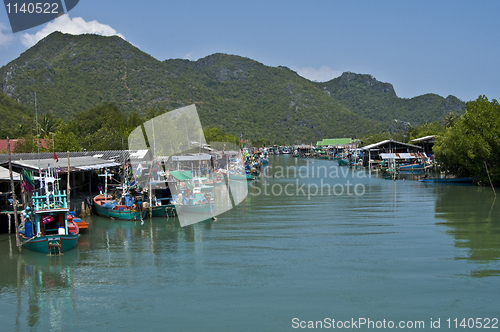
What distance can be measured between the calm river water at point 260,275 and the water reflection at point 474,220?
0.11 metres

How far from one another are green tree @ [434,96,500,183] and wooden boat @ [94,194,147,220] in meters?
31.0

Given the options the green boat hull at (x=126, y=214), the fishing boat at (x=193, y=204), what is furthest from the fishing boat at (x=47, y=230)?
the fishing boat at (x=193, y=204)

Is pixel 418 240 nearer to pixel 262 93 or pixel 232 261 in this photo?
pixel 232 261

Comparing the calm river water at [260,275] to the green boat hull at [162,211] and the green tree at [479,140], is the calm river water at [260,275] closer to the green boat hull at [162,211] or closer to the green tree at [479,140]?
the green boat hull at [162,211]

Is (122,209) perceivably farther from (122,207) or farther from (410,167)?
(410,167)

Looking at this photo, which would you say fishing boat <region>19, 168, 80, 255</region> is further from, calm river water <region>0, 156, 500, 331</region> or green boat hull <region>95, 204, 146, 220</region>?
green boat hull <region>95, 204, 146, 220</region>

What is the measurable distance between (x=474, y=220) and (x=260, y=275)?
17.4 m

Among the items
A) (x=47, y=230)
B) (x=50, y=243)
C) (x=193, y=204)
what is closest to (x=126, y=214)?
(x=193, y=204)

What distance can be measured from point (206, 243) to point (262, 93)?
538 ft

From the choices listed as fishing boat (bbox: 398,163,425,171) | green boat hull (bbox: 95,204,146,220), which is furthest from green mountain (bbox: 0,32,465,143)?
fishing boat (bbox: 398,163,425,171)

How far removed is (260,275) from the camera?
15828 mm

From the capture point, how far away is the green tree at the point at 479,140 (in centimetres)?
3809

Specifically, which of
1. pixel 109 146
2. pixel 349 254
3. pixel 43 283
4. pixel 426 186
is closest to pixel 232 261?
pixel 349 254

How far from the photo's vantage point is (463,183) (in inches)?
1724
